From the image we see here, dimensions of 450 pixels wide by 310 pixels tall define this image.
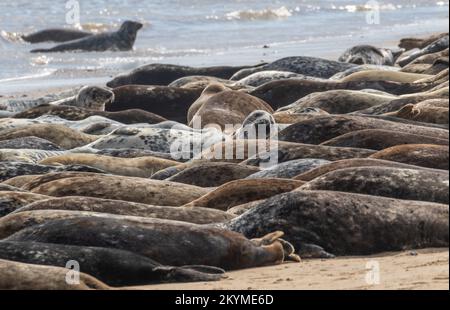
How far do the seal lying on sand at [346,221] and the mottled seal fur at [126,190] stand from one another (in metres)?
1.26

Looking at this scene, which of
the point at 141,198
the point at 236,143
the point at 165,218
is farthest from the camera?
the point at 236,143

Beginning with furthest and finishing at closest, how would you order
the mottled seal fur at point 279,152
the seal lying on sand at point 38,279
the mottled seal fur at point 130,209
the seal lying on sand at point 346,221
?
1. the mottled seal fur at point 279,152
2. the mottled seal fur at point 130,209
3. the seal lying on sand at point 346,221
4. the seal lying on sand at point 38,279

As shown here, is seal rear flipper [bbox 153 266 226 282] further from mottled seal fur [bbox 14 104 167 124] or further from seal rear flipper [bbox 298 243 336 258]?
mottled seal fur [bbox 14 104 167 124]

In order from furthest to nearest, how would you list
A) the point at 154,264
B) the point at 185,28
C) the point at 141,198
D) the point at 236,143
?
1. the point at 185,28
2. the point at 236,143
3. the point at 141,198
4. the point at 154,264

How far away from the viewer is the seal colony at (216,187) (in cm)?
573

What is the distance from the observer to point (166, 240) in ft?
19.2

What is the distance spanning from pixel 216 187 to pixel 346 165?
4.20 ft

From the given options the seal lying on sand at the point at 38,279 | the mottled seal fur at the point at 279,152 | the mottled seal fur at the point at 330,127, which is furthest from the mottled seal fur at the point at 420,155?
the seal lying on sand at the point at 38,279

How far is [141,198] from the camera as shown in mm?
7445

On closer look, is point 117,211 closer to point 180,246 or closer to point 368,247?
point 180,246

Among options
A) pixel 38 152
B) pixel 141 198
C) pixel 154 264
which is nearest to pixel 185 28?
pixel 38 152

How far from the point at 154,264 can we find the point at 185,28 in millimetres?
23168

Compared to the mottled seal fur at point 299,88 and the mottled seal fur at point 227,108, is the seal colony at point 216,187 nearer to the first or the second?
the mottled seal fur at point 227,108
